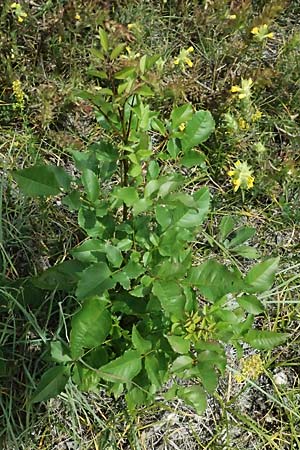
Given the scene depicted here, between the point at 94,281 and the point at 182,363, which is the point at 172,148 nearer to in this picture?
the point at 94,281

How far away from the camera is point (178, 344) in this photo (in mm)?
1539

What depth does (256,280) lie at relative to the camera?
5.36 feet

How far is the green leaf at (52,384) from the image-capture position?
157cm

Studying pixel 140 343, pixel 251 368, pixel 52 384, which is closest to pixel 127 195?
pixel 140 343

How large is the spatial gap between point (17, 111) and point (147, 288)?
45.5 inches

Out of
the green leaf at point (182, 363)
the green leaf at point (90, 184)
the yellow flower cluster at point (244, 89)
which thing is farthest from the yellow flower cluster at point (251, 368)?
the yellow flower cluster at point (244, 89)

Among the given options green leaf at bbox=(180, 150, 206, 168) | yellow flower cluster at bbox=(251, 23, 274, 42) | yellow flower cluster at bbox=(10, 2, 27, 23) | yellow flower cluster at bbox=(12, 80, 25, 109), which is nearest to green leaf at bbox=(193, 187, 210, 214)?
green leaf at bbox=(180, 150, 206, 168)

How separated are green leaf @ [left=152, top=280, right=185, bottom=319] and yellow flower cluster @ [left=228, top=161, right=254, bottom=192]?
3.07 ft

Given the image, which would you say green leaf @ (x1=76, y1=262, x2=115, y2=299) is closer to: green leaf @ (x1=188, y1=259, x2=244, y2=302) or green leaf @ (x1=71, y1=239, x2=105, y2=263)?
green leaf @ (x1=71, y1=239, x2=105, y2=263)

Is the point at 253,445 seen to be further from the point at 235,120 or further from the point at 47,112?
the point at 47,112

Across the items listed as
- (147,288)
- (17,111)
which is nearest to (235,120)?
(17,111)

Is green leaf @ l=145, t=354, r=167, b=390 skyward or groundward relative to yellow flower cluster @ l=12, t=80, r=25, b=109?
groundward

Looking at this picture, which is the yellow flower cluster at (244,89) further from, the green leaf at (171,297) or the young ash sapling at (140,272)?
the green leaf at (171,297)

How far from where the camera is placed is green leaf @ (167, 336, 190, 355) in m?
1.53
